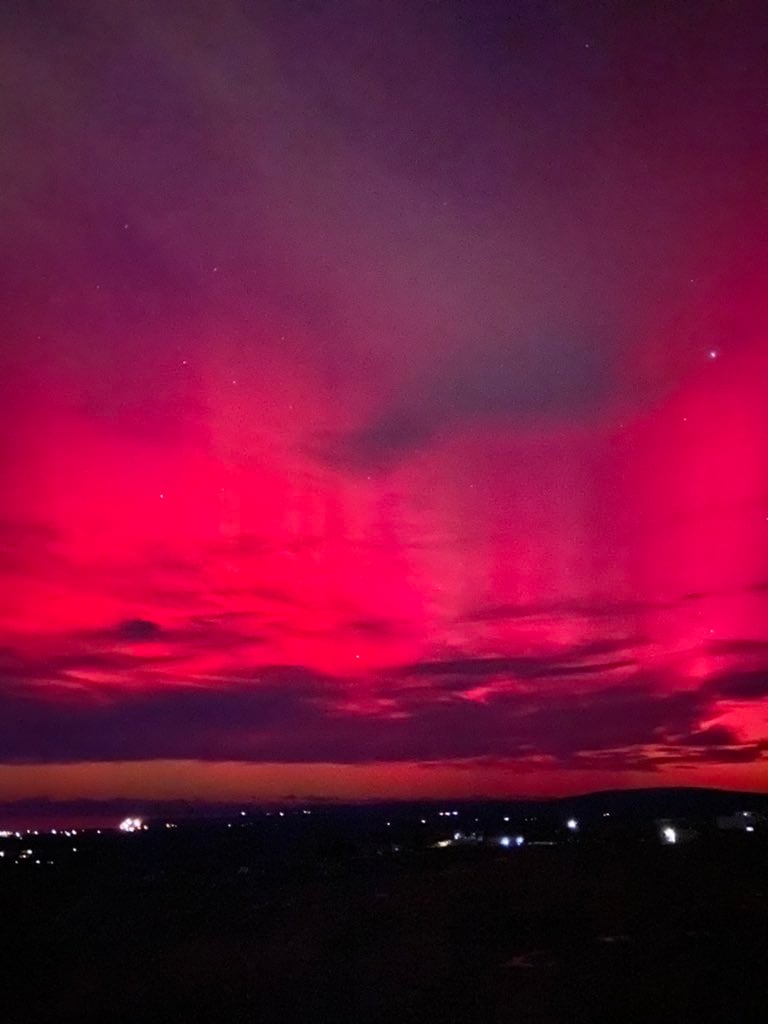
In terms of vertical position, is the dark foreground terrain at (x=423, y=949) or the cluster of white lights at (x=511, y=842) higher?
the cluster of white lights at (x=511, y=842)

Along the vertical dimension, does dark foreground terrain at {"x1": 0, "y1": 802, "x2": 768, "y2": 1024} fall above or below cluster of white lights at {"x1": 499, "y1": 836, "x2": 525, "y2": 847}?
below

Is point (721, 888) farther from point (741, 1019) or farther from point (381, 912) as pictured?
point (741, 1019)

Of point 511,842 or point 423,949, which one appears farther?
point 511,842

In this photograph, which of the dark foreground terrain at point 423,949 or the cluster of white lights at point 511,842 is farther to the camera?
the cluster of white lights at point 511,842

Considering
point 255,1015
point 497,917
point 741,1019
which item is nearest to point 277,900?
point 497,917

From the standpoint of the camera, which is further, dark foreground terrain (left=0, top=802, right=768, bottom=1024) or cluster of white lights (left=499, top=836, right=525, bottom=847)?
cluster of white lights (left=499, top=836, right=525, bottom=847)

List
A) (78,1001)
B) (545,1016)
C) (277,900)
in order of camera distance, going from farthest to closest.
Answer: (277,900) < (78,1001) < (545,1016)

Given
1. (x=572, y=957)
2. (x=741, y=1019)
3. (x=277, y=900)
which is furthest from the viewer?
(x=277, y=900)

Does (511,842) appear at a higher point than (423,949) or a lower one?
higher
